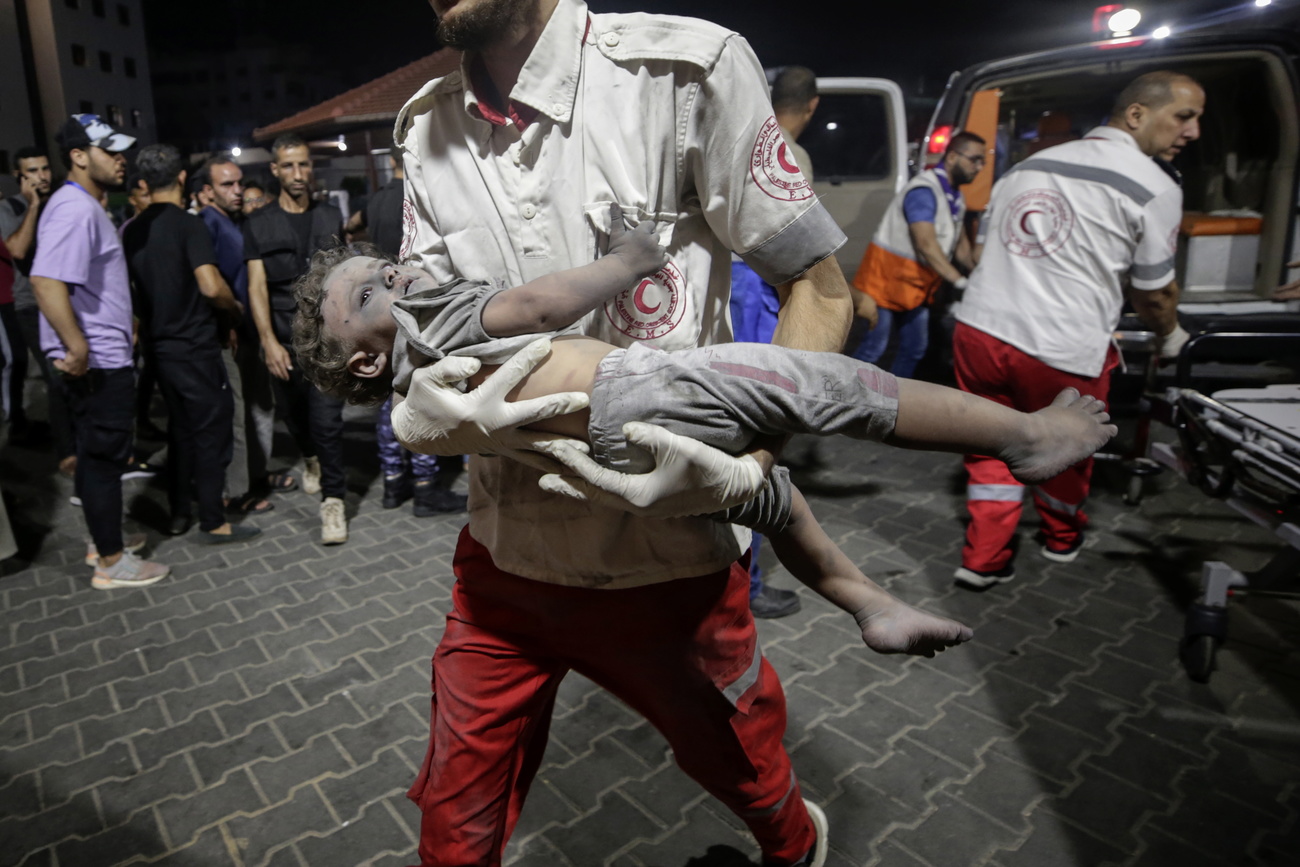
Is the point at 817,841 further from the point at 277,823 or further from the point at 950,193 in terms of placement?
the point at 950,193

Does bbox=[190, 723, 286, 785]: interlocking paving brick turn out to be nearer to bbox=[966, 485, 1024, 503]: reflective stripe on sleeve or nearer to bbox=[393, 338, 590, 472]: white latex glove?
bbox=[393, 338, 590, 472]: white latex glove

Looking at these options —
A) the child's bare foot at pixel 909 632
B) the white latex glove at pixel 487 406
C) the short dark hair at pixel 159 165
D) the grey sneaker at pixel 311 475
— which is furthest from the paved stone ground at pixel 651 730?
the short dark hair at pixel 159 165

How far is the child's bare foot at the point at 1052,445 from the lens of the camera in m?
1.54

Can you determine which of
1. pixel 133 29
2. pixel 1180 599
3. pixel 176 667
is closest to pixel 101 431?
pixel 176 667

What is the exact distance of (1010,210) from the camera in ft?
12.9

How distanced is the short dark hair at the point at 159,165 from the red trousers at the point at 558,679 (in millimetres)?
3695

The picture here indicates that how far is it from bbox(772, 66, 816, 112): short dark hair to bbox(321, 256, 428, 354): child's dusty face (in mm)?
3273

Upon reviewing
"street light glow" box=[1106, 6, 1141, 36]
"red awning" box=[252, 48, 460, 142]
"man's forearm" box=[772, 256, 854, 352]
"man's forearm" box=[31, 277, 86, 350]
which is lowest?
"man's forearm" box=[31, 277, 86, 350]

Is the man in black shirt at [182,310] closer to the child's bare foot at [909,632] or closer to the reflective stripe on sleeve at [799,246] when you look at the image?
the reflective stripe on sleeve at [799,246]

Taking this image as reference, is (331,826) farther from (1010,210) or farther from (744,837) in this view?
(1010,210)

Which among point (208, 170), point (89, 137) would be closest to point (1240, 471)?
point (89, 137)

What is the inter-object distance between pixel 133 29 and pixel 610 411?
5583 cm

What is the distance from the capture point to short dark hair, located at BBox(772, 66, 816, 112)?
446 cm

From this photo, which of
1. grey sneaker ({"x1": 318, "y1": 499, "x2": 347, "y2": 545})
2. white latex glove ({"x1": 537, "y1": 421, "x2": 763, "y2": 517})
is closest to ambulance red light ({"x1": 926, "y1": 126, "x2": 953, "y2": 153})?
grey sneaker ({"x1": 318, "y1": 499, "x2": 347, "y2": 545})
